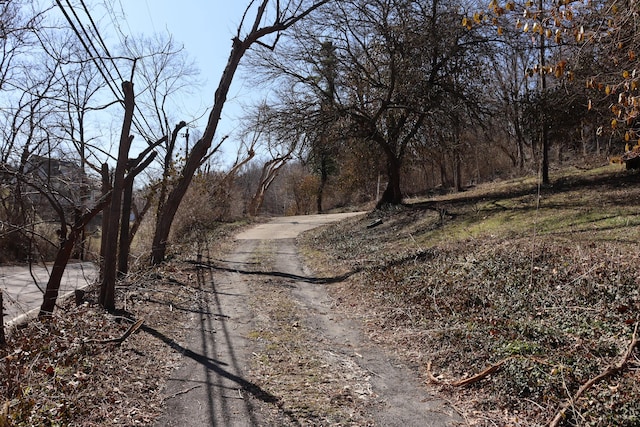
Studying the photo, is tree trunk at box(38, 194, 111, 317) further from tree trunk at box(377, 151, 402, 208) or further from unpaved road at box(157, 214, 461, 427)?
tree trunk at box(377, 151, 402, 208)

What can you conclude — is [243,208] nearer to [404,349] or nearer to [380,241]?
[380,241]

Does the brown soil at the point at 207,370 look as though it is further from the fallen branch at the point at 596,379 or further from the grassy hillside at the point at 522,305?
the fallen branch at the point at 596,379

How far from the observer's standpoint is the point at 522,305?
667cm

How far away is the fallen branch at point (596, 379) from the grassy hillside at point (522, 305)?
2 cm

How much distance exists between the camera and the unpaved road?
493cm

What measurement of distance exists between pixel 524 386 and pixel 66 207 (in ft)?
26.5

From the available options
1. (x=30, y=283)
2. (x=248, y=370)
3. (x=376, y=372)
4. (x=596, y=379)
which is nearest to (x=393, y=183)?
(x=30, y=283)

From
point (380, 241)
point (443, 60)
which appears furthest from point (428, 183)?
point (380, 241)

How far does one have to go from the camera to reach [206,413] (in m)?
4.98

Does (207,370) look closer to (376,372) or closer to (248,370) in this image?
(248,370)

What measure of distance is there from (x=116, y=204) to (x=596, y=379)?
6.73 m

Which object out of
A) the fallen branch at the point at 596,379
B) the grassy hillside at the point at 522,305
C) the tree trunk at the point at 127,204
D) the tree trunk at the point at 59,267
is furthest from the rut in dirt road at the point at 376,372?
the tree trunk at the point at 59,267

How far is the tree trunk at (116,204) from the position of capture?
25.7 feet

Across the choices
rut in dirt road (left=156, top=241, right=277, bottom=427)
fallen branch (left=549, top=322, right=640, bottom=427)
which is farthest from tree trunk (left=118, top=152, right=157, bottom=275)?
fallen branch (left=549, top=322, right=640, bottom=427)
